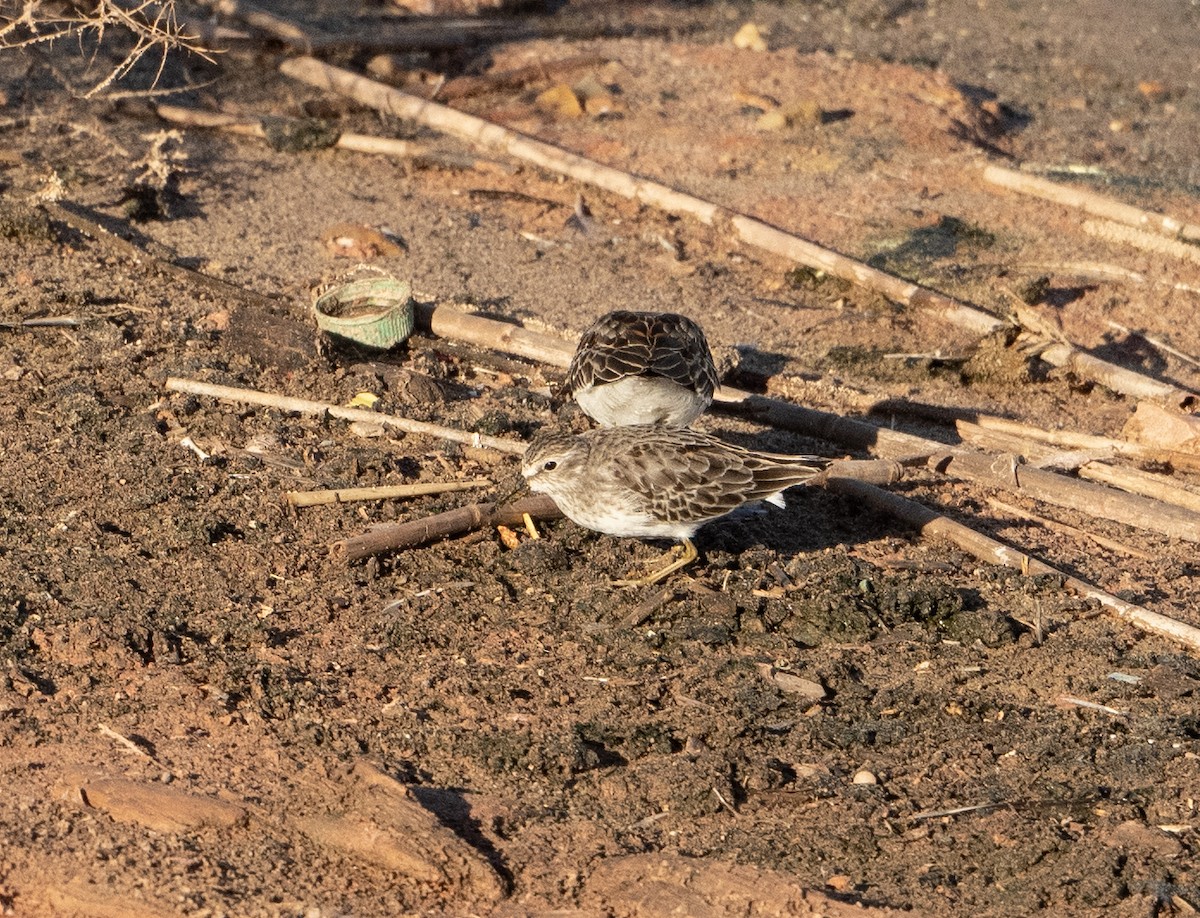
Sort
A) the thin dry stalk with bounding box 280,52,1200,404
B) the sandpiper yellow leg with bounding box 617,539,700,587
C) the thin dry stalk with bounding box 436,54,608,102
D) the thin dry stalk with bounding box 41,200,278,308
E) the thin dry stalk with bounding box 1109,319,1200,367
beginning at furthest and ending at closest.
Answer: the thin dry stalk with bounding box 436,54,608,102
the thin dry stalk with bounding box 1109,319,1200,367
the thin dry stalk with bounding box 280,52,1200,404
the thin dry stalk with bounding box 41,200,278,308
the sandpiper yellow leg with bounding box 617,539,700,587

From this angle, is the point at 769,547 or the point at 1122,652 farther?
the point at 769,547

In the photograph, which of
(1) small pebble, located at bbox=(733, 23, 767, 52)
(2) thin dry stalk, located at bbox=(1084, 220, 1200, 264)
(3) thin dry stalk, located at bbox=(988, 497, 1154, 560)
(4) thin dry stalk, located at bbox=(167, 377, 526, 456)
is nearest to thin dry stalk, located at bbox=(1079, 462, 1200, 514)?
(3) thin dry stalk, located at bbox=(988, 497, 1154, 560)

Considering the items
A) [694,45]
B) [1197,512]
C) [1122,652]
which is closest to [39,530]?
[1122,652]

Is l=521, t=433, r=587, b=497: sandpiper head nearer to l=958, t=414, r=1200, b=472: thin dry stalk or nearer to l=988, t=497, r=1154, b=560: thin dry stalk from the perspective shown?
l=988, t=497, r=1154, b=560: thin dry stalk

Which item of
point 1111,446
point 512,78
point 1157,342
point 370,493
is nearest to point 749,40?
point 512,78

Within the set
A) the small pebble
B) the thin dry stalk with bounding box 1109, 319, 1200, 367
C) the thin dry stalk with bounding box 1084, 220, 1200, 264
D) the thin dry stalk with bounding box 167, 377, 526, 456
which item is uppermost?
the small pebble

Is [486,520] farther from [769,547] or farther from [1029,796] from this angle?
[1029,796]
